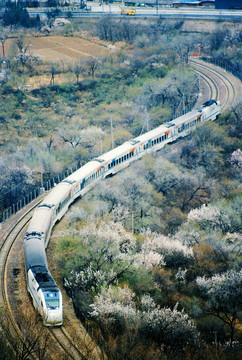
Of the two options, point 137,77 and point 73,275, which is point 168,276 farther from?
point 137,77

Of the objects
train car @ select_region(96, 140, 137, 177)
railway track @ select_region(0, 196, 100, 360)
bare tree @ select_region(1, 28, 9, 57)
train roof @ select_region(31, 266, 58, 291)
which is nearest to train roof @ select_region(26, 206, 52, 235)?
railway track @ select_region(0, 196, 100, 360)

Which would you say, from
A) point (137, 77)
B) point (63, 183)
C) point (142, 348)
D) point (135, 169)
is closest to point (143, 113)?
point (137, 77)

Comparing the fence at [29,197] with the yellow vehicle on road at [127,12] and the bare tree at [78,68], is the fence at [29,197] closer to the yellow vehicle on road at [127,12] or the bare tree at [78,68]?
the bare tree at [78,68]

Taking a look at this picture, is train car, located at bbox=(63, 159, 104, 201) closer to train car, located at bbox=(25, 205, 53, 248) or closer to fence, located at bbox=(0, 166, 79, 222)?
fence, located at bbox=(0, 166, 79, 222)

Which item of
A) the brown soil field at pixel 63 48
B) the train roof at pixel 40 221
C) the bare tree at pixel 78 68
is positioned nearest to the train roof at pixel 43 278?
the train roof at pixel 40 221

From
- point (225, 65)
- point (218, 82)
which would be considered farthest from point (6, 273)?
point (225, 65)

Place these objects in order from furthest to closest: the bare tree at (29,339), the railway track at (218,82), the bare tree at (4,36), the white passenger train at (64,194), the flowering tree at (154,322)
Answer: the bare tree at (4,36), the railway track at (218,82), the white passenger train at (64,194), the flowering tree at (154,322), the bare tree at (29,339)
